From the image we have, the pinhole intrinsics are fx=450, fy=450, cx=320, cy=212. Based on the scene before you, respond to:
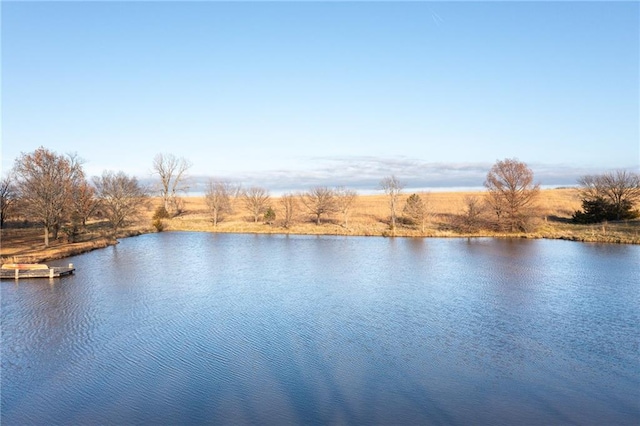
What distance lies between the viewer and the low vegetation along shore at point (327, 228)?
3788 cm

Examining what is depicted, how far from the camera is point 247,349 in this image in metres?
14.2

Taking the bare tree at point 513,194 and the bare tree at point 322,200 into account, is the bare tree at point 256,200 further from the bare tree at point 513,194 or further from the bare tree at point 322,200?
the bare tree at point 513,194

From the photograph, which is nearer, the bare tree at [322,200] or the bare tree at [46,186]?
the bare tree at [46,186]

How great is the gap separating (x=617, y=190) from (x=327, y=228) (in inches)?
1255

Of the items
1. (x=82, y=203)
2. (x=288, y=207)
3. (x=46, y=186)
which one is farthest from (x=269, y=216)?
(x=46, y=186)

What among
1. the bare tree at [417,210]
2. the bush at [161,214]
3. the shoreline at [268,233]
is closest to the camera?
the shoreline at [268,233]

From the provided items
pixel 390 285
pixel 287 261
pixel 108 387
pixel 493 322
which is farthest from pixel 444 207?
pixel 108 387

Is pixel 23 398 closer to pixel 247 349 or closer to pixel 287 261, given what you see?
pixel 247 349

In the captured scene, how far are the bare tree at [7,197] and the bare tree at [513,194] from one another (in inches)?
2025

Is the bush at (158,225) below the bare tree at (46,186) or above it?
below

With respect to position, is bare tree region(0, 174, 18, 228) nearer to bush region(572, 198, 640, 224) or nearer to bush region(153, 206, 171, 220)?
bush region(153, 206, 171, 220)

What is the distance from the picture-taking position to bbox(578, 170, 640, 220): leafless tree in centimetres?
4719

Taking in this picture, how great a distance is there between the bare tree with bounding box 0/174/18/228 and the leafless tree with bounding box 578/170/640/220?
6360 centimetres

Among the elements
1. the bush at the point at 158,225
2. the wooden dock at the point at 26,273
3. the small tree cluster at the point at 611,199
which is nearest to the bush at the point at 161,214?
the bush at the point at 158,225
